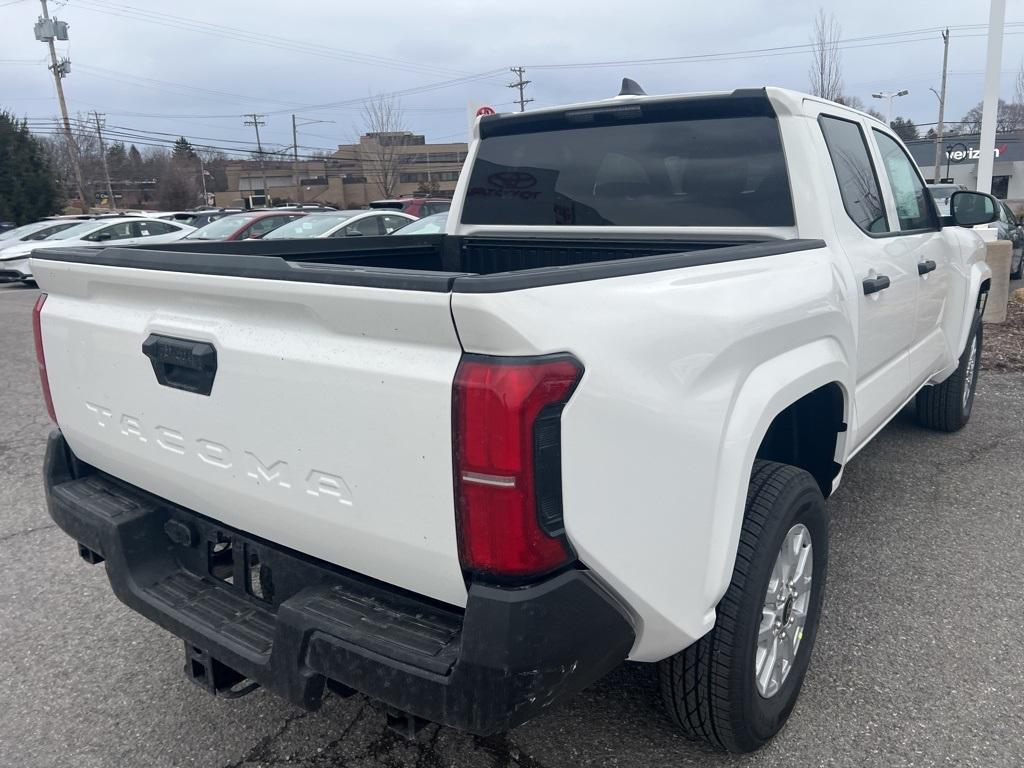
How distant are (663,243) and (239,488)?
2.06 m

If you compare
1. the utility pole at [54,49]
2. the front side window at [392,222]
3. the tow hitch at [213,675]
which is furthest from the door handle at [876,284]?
the utility pole at [54,49]

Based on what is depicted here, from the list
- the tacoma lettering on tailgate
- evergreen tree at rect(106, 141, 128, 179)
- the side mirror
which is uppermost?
evergreen tree at rect(106, 141, 128, 179)

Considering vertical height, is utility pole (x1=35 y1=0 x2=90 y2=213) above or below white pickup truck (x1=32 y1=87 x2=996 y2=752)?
above

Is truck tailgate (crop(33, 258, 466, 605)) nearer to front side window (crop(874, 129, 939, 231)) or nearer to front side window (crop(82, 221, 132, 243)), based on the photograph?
front side window (crop(874, 129, 939, 231))

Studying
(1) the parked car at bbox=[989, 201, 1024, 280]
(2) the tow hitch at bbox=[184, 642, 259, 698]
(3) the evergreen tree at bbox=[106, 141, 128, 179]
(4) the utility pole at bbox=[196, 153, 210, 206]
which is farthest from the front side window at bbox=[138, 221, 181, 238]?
(3) the evergreen tree at bbox=[106, 141, 128, 179]

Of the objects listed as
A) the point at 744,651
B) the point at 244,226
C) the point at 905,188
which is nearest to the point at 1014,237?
the point at 905,188

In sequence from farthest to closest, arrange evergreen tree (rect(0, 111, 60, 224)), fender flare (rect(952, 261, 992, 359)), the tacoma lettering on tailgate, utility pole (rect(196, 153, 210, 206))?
utility pole (rect(196, 153, 210, 206)) → evergreen tree (rect(0, 111, 60, 224)) → fender flare (rect(952, 261, 992, 359)) → the tacoma lettering on tailgate

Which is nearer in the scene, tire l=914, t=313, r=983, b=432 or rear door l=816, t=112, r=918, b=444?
rear door l=816, t=112, r=918, b=444

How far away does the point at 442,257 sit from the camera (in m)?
4.25

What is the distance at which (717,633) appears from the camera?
7.46 feet

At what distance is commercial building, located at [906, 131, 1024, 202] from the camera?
5328 cm

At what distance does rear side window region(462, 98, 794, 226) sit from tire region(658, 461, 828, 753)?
120 centimetres

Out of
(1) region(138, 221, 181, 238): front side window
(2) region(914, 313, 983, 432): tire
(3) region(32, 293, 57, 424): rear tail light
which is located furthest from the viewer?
(1) region(138, 221, 181, 238): front side window

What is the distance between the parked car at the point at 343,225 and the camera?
13.8 m
